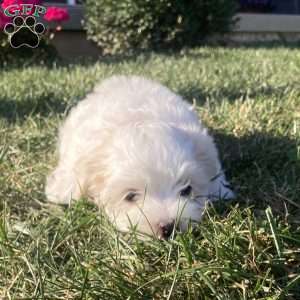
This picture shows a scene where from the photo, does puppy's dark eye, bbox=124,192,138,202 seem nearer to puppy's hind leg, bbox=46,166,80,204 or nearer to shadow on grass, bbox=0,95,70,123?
puppy's hind leg, bbox=46,166,80,204

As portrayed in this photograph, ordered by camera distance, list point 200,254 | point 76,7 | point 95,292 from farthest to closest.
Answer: point 76,7 → point 200,254 → point 95,292

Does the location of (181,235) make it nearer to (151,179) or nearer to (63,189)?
(151,179)

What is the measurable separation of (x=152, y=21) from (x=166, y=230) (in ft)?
24.1

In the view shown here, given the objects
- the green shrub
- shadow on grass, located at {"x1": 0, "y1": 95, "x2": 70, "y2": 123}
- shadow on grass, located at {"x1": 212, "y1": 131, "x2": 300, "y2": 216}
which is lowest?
shadow on grass, located at {"x1": 0, "y1": 95, "x2": 70, "y2": 123}

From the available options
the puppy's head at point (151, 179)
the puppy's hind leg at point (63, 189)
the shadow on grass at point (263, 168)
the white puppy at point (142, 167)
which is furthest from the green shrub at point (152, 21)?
the puppy's head at point (151, 179)

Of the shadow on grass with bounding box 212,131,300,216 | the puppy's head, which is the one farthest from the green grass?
the puppy's head

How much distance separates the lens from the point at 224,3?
9.49 meters

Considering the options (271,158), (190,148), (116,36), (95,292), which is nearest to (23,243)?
(95,292)

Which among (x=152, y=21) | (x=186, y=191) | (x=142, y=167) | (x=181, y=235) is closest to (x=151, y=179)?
(x=142, y=167)

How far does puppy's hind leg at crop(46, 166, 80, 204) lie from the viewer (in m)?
2.72

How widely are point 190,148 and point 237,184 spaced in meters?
0.38

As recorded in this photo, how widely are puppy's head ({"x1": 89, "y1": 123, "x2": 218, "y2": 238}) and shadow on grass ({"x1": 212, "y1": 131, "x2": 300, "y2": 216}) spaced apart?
10.4 inches

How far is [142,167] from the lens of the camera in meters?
2.44

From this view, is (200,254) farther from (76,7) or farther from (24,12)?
(76,7)
